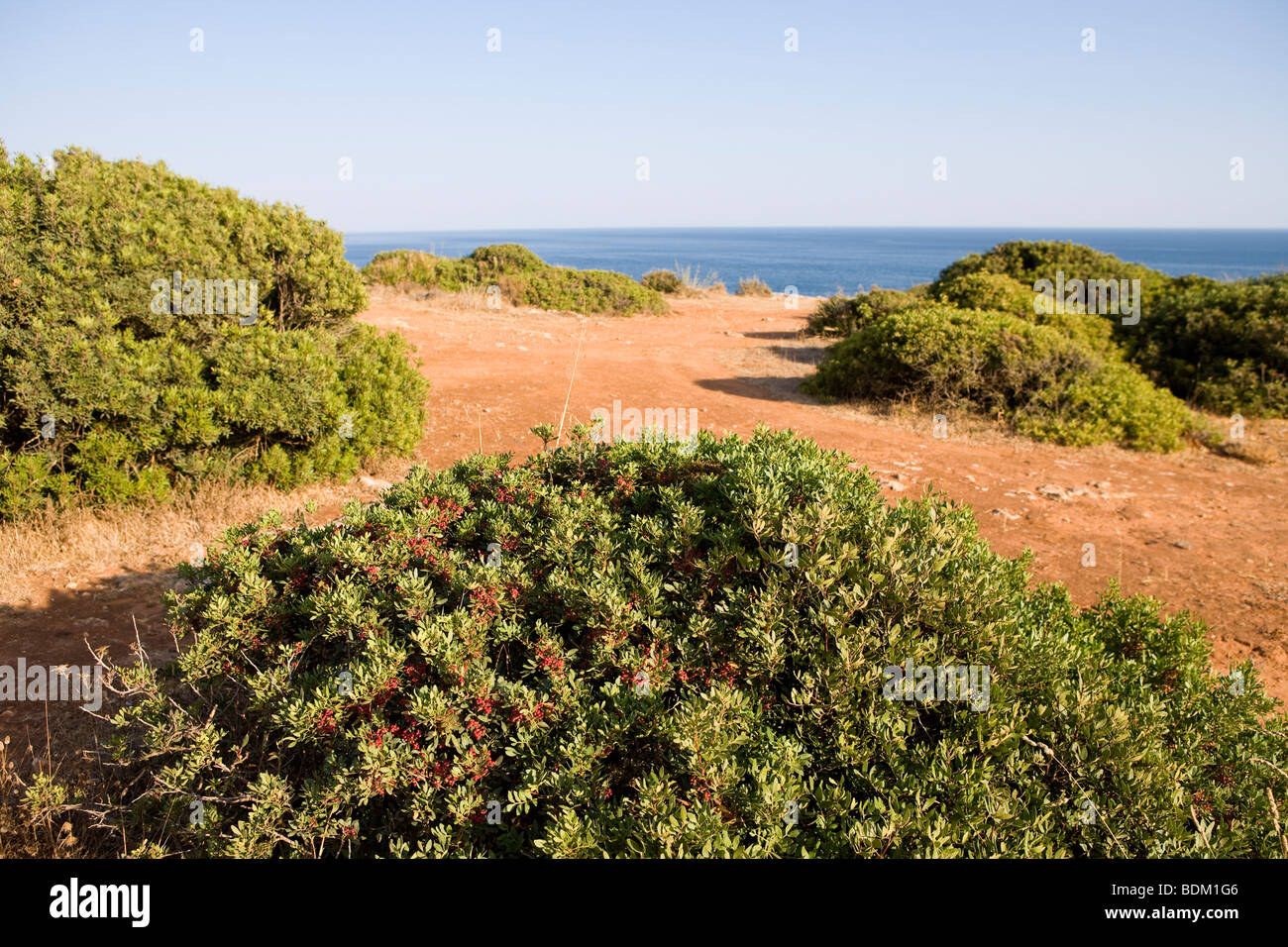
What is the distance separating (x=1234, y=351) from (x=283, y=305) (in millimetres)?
14524

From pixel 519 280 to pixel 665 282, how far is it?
7578 millimetres

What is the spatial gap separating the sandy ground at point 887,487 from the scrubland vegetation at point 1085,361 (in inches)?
24.0

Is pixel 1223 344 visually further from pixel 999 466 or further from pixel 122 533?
pixel 122 533

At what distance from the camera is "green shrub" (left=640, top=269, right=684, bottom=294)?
99.6ft

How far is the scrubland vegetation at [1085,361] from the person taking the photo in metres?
10.4

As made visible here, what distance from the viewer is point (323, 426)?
7406 millimetres

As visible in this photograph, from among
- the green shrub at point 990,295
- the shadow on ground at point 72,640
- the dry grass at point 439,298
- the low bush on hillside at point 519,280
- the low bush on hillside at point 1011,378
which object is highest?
the low bush on hillside at point 519,280

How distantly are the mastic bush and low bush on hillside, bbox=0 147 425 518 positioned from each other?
4.02m

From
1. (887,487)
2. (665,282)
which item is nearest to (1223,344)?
(887,487)

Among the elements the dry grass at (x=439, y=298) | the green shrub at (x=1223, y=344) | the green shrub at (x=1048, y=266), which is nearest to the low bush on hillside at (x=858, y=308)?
the green shrub at (x=1048, y=266)

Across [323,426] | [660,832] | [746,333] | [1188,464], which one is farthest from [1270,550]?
[746,333]

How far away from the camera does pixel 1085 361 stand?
428 inches

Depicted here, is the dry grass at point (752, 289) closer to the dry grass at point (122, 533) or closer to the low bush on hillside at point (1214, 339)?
the low bush on hillside at point (1214, 339)
